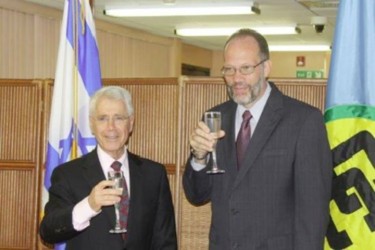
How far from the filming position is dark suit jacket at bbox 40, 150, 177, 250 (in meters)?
2.71

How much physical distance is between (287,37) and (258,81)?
9.31 m

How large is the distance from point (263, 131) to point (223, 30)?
28.3 ft

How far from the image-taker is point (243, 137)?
2666 millimetres

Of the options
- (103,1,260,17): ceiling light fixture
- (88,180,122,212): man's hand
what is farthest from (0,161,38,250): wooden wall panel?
(103,1,260,17): ceiling light fixture

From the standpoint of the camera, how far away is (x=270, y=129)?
8.54 feet

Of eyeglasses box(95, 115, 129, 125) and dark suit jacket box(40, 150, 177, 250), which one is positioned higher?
eyeglasses box(95, 115, 129, 125)

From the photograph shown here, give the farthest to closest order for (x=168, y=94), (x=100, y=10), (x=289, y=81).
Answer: (x=100, y=10) → (x=168, y=94) → (x=289, y=81)

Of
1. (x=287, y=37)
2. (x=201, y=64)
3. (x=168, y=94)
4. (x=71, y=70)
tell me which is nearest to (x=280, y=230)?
(x=168, y=94)

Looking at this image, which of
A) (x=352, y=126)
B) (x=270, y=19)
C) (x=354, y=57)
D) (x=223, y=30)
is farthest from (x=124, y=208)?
(x=223, y=30)

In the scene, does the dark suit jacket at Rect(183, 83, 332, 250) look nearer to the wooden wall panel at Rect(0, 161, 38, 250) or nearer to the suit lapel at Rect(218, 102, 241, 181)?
the suit lapel at Rect(218, 102, 241, 181)

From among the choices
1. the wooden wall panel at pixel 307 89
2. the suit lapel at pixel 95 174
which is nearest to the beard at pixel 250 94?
the suit lapel at pixel 95 174

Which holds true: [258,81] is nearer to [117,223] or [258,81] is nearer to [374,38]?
[374,38]

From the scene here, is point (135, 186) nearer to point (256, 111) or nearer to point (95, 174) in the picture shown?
point (95, 174)

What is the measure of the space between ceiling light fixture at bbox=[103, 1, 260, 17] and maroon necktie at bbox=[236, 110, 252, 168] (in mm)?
5710
